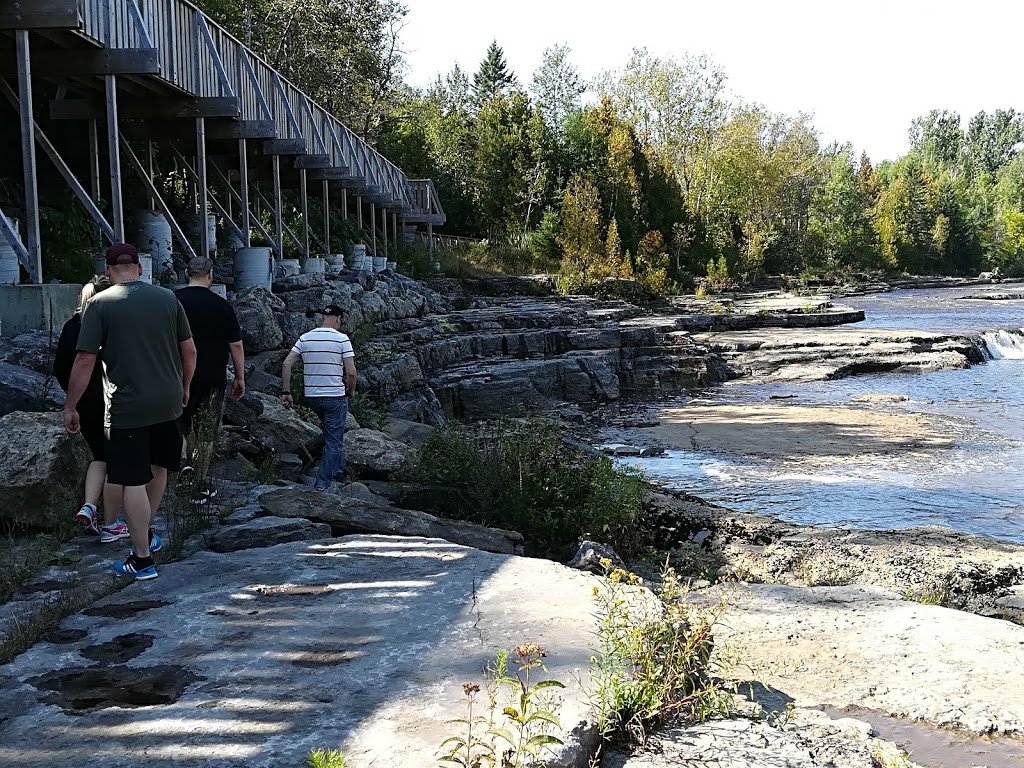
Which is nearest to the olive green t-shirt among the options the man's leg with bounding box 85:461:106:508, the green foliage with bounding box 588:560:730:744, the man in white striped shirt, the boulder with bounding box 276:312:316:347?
the man's leg with bounding box 85:461:106:508

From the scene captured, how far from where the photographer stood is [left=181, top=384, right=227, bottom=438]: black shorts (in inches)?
282

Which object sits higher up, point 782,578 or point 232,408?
point 232,408

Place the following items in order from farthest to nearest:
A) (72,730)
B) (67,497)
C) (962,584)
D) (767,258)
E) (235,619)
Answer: (767,258), (962,584), (67,497), (235,619), (72,730)

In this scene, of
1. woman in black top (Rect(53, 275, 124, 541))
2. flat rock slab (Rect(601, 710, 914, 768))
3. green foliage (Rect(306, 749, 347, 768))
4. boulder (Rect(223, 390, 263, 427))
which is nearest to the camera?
green foliage (Rect(306, 749, 347, 768))

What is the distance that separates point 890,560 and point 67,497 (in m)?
5.81

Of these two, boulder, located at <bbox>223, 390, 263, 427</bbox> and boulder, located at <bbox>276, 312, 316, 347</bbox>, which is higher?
boulder, located at <bbox>276, 312, 316, 347</bbox>

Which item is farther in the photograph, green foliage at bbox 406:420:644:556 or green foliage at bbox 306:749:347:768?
green foliage at bbox 406:420:644:556

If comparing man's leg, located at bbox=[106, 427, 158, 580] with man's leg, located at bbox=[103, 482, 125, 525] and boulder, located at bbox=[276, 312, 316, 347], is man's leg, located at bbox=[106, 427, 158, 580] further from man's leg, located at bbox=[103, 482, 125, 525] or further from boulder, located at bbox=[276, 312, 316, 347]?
boulder, located at bbox=[276, 312, 316, 347]

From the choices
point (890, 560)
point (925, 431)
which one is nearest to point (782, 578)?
point (890, 560)

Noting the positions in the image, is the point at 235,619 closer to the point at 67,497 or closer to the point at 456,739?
the point at 456,739

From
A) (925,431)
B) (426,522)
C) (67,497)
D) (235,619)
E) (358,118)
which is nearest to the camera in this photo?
(235,619)

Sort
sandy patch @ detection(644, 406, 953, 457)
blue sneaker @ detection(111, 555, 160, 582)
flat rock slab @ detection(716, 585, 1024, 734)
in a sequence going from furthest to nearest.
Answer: sandy patch @ detection(644, 406, 953, 457) → blue sneaker @ detection(111, 555, 160, 582) → flat rock slab @ detection(716, 585, 1024, 734)

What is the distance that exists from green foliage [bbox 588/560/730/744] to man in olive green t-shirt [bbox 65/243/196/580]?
2.48 meters

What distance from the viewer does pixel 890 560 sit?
771 cm
